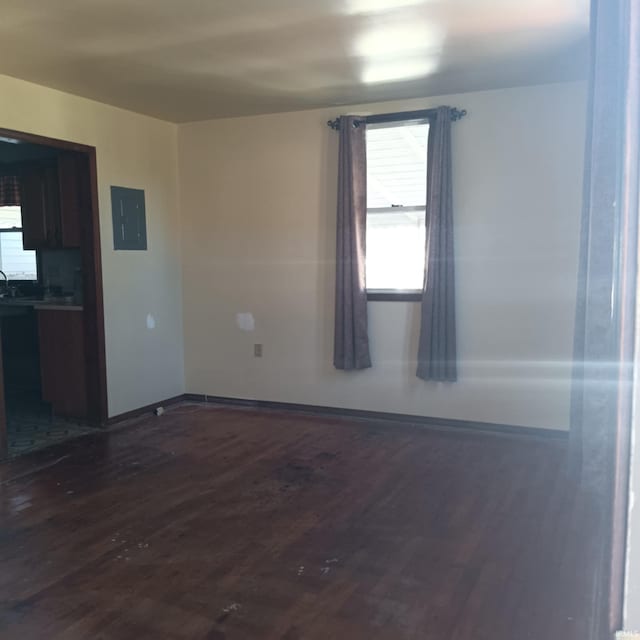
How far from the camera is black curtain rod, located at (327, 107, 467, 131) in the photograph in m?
4.29

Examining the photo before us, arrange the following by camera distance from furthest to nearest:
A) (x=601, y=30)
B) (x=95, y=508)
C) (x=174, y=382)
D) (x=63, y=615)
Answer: (x=174, y=382) → (x=95, y=508) → (x=63, y=615) → (x=601, y=30)

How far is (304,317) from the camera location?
498 centimetres

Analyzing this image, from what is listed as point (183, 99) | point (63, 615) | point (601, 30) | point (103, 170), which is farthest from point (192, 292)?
point (601, 30)

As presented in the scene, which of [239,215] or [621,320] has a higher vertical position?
[239,215]

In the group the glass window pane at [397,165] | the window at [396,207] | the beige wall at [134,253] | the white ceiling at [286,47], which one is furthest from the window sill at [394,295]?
the beige wall at [134,253]

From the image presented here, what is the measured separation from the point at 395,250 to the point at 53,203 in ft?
9.12

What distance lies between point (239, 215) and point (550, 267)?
2.51 metres

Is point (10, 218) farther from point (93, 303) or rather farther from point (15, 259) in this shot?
point (93, 303)

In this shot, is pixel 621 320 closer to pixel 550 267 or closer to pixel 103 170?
pixel 550 267

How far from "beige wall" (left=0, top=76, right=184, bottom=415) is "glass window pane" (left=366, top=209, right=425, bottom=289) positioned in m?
1.79

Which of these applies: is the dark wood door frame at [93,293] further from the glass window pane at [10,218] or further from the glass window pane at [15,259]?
the glass window pane at [10,218]

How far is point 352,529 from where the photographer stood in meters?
2.86

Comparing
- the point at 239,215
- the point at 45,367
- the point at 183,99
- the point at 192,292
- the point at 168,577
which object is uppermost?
the point at 183,99

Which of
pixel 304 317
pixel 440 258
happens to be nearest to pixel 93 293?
pixel 304 317
